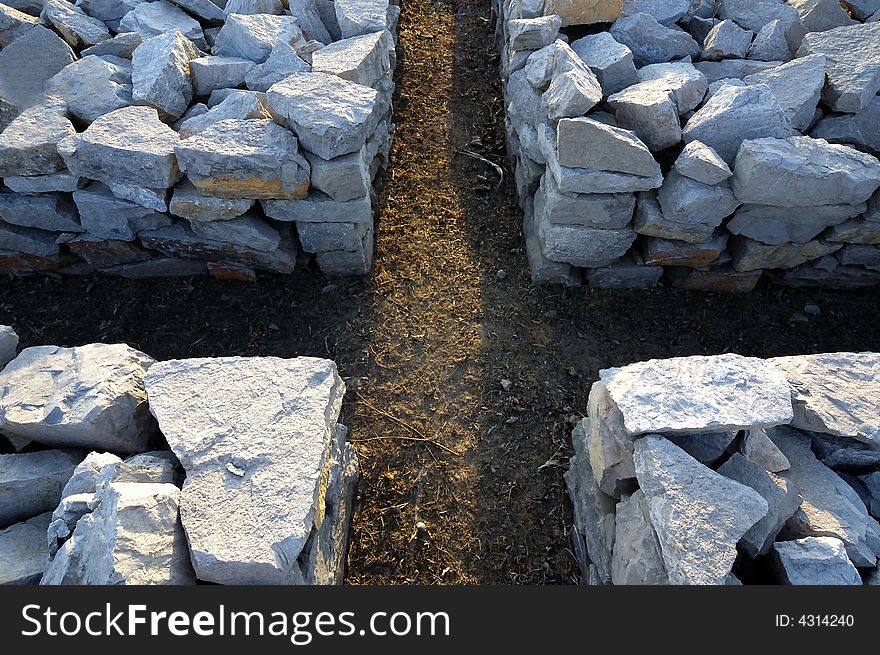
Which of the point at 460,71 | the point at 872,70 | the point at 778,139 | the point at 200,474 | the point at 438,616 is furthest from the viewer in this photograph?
the point at 460,71

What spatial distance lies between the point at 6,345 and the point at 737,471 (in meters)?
3.47

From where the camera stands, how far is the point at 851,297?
4516 millimetres

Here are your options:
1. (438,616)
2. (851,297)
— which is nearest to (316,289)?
(438,616)

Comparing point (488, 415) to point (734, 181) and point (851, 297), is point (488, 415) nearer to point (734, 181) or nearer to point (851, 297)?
point (734, 181)

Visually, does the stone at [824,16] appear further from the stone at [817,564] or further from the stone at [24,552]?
the stone at [24,552]

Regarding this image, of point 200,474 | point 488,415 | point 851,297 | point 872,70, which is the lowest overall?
point 488,415

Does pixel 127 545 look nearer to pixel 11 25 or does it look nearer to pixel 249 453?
pixel 249 453

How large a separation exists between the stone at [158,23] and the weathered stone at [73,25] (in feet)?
0.60

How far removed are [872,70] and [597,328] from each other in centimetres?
240

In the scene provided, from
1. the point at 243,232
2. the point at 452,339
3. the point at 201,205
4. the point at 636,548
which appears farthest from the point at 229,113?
the point at 636,548

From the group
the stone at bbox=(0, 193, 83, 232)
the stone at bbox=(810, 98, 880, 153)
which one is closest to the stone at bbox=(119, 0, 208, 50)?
the stone at bbox=(0, 193, 83, 232)

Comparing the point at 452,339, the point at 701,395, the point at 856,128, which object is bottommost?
the point at 452,339

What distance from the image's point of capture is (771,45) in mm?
4555

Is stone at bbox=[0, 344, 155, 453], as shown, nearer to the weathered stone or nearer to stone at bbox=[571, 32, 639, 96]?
the weathered stone
